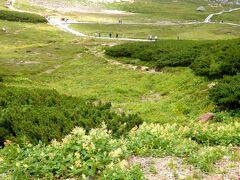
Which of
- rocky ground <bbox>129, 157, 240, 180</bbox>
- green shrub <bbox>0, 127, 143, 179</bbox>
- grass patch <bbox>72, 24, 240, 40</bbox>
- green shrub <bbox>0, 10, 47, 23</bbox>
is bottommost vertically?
grass patch <bbox>72, 24, 240, 40</bbox>

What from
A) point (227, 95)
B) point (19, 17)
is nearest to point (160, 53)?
point (227, 95)

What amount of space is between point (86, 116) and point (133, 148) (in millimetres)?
7049

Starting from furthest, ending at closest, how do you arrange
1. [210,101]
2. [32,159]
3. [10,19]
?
[10,19], [210,101], [32,159]

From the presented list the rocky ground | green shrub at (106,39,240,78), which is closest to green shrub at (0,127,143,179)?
the rocky ground

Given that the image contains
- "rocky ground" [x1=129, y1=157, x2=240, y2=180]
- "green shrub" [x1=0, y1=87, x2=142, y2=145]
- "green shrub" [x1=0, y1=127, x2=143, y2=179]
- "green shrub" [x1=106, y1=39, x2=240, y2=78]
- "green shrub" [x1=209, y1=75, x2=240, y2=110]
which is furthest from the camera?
"green shrub" [x1=106, y1=39, x2=240, y2=78]

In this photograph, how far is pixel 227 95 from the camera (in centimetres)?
2497

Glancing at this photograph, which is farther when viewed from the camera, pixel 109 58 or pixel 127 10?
pixel 127 10

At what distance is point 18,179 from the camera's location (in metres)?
11.2

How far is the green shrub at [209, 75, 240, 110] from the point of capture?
2425 centimetres

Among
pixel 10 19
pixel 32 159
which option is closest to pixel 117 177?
pixel 32 159

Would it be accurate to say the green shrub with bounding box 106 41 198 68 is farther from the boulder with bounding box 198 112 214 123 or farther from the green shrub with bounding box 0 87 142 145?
the green shrub with bounding box 0 87 142 145

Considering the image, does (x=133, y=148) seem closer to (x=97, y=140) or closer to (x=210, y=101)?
(x=97, y=140)

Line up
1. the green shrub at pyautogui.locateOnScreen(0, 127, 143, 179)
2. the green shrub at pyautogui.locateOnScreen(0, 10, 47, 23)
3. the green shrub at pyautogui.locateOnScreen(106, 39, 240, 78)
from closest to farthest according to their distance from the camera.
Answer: the green shrub at pyautogui.locateOnScreen(0, 127, 143, 179) < the green shrub at pyautogui.locateOnScreen(106, 39, 240, 78) < the green shrub at pyautogui.locateOnScreen(0, 10, 47, 23)

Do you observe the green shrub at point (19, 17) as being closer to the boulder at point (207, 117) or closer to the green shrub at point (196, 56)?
the green shrub at point (196, 56)
